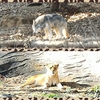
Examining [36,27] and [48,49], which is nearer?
[48,49]

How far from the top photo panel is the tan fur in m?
1.30

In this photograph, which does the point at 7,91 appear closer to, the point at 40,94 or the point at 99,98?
the point at 40,94

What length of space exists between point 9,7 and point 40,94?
483 centimetres

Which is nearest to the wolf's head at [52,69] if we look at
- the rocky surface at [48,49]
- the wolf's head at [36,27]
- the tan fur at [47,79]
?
the tan fur at [47,79]

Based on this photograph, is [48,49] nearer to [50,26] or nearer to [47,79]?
[50,26]

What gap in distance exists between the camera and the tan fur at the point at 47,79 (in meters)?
11.0

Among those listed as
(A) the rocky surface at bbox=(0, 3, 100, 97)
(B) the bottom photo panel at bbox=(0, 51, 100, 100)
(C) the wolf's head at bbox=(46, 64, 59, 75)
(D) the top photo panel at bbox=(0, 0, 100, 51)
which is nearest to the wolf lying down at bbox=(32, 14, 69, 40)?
(D) the top photo panel at bbox=(0, 0, 100, 51)

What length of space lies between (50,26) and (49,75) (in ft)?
7.72

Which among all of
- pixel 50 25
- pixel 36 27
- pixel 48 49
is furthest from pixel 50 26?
pixel 48 49

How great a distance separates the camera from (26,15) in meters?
14.6

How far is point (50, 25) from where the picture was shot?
43.1 feet

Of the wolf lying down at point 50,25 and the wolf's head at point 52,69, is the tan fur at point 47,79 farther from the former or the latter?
the wolf lying down at point 50,25

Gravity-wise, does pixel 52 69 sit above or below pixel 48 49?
above

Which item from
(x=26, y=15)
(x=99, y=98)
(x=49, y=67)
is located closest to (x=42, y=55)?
(x=49, y=67)
